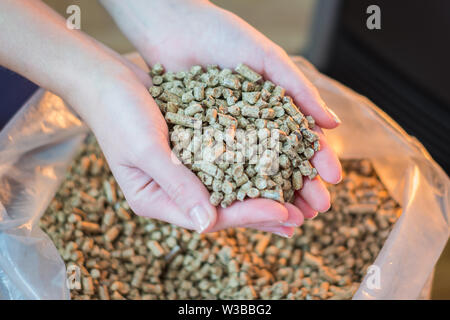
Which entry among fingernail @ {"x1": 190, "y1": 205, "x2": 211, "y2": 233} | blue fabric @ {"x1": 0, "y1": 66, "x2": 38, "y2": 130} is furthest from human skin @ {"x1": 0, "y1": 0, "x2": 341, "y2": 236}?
blue fabric @ {"x1": 0, "y1": 66, "x2": 38, "y2": 130}

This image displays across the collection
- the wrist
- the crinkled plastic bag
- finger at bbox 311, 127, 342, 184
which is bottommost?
the crinkled plastic bag

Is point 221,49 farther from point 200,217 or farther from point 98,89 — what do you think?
point 200,217

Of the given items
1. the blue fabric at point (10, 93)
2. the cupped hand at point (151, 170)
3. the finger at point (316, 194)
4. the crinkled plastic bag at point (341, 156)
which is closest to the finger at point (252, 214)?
the cupped hand at point (151, 170)

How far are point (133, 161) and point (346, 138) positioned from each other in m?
0.58

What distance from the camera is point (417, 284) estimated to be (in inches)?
38.6

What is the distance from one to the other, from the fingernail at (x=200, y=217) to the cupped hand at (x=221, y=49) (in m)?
0.16

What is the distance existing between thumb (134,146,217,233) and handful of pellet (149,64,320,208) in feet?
0.13

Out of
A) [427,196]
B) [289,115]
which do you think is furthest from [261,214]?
[427,196]

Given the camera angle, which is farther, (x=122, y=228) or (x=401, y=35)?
(x=401, y=35)

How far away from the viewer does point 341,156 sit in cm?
120

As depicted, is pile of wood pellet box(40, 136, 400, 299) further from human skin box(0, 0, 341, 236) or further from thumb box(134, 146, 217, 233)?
thumb box(134, 146, 217, 233)

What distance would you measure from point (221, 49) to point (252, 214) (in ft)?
1.39

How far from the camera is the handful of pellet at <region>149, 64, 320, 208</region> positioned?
889 mm

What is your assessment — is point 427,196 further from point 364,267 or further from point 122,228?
point 122,228
